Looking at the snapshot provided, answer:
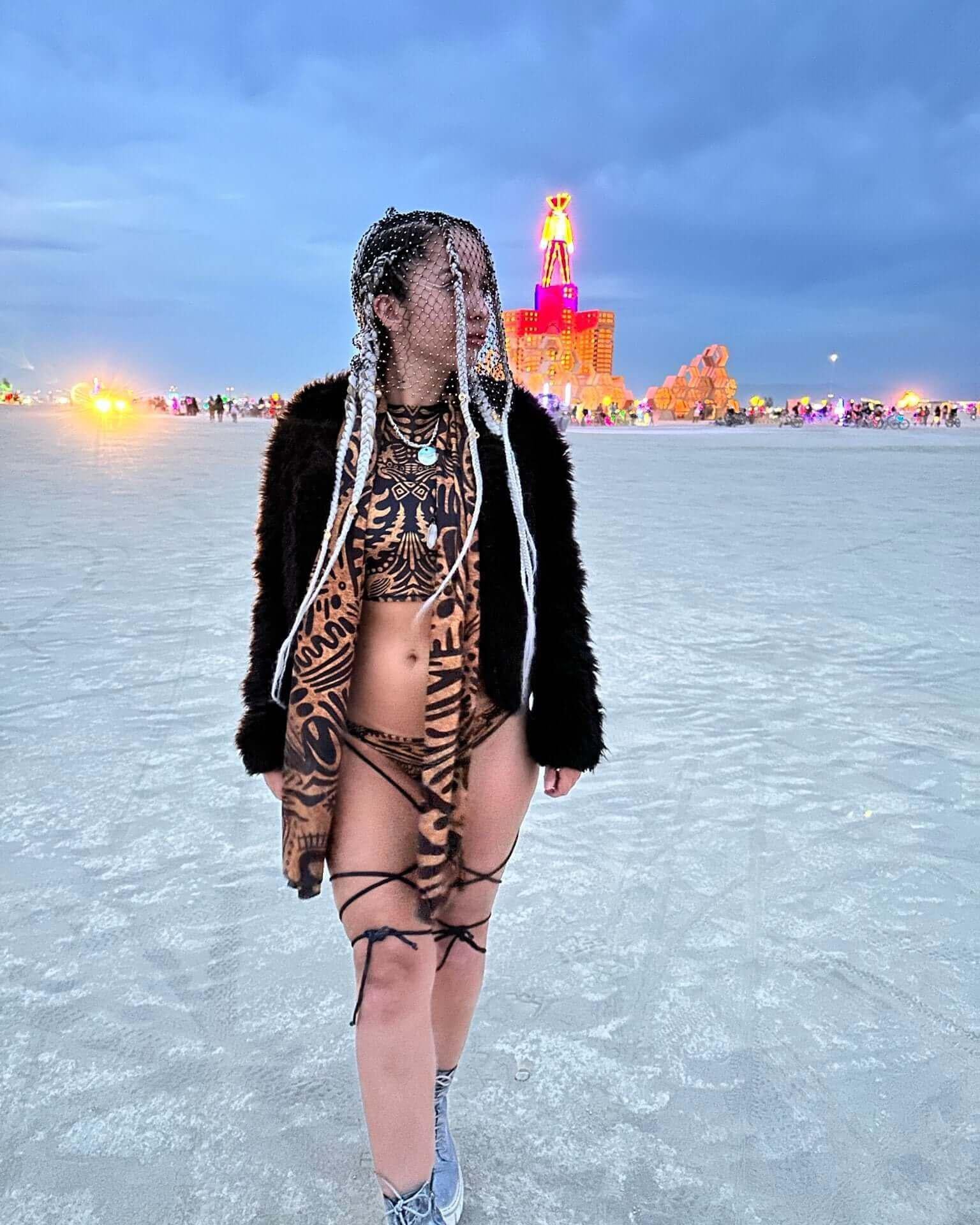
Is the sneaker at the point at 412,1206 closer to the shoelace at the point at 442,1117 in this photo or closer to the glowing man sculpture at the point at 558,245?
the shoelace at the point at 442,1117

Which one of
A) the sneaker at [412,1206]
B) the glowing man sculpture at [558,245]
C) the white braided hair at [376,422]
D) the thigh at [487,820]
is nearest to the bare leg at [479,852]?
the thigh at [487,820]

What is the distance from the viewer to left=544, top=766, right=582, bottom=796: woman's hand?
73.4 inches

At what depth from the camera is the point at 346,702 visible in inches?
66.9

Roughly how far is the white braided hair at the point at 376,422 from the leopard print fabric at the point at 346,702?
0.02m

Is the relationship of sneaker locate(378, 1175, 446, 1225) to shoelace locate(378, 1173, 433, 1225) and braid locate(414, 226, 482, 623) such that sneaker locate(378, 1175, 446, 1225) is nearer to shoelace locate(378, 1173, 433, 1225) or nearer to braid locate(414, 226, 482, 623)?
shoelace locate(378, 1173, 433, 1225)

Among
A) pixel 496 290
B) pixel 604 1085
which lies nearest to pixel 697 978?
pixel 604 1085

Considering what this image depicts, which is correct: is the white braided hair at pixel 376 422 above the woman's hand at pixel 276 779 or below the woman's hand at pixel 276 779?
above

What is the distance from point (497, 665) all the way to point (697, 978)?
4.49ft

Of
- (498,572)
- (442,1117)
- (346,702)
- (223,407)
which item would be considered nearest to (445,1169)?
(442,1117)

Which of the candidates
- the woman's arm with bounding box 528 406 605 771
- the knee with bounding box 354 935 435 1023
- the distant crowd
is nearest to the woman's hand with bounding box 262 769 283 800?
the knee with bounding box 354 935 435 1023

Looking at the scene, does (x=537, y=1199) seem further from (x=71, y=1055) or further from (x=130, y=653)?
(x=130, y=653)

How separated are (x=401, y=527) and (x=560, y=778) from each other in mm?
650

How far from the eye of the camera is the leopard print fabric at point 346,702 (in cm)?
164

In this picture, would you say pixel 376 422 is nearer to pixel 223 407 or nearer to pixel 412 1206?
pixel 412 1206
